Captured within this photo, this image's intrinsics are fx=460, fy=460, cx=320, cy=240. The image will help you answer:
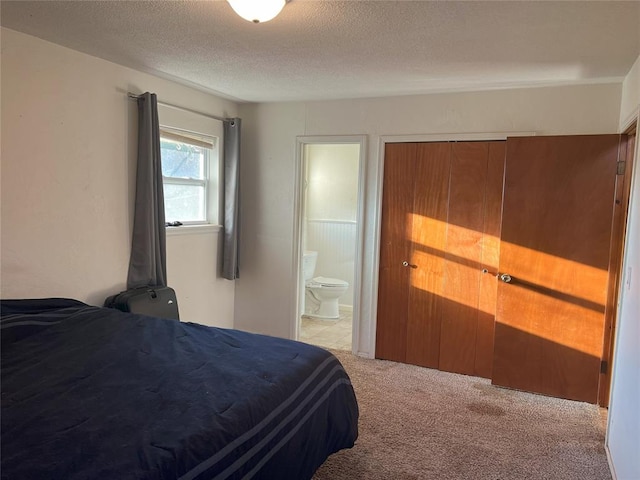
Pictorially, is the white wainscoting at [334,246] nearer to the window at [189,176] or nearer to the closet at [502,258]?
the closet at [502,258]

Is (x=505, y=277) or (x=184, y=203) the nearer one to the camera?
(x=505, y=277)

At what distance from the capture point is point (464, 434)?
9.05 feet

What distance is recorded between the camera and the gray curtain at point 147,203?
3.24m

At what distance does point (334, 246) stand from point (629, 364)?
151 inches

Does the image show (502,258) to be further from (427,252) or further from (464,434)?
(464,434)

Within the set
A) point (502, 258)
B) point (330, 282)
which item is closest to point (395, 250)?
point (502, 258)

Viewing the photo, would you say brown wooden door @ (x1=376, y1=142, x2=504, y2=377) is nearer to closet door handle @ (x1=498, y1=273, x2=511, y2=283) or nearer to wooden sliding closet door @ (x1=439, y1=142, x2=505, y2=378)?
wooden sliding closet door @ (x1=439, y1=142, x2=505, y2=378)

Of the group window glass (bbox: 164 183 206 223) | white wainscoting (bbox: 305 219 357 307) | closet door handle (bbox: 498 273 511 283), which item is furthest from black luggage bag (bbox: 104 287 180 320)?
white wainscoting (bbox: 305 219 357 307)

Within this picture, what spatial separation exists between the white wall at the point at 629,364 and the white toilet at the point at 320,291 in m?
3.10

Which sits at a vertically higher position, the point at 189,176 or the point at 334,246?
the point at 189,176

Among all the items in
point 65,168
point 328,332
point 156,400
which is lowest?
point 328,332

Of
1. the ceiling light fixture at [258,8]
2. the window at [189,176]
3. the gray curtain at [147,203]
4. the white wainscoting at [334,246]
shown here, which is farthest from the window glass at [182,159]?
the white wainscoting at [334,246]

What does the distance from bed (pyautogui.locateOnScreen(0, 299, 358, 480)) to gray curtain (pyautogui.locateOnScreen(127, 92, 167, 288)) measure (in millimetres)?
647

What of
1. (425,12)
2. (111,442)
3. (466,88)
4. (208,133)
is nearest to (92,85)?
(208,133)
